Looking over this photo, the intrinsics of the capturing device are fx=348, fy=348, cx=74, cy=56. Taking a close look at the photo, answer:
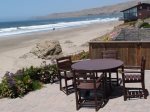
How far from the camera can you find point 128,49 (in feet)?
41.7

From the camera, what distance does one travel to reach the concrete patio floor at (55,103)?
28.5 ft

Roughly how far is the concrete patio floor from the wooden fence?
1918mm

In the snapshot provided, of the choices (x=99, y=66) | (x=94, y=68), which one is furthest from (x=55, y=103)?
(x=99, y=66)

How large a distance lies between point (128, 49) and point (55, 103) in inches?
171

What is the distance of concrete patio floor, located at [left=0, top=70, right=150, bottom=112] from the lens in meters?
8.68

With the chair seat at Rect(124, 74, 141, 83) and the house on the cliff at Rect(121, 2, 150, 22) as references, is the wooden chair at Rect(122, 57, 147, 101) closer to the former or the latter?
the chair seat at Rect(124, 74, 141, 83)

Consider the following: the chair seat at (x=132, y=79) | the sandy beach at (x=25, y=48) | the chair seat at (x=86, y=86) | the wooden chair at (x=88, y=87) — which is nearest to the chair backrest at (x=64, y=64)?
the wooden chair at (x=88, y=87)

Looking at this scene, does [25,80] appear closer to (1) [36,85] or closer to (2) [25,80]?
(2) [25,80]

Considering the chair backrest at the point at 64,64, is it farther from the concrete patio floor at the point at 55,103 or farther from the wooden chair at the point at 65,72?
the concrete patio floor at the point at 55,103

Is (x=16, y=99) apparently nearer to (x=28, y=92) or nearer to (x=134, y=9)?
(x=28, y=92)

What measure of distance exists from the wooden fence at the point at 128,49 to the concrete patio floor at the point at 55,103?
1.92m

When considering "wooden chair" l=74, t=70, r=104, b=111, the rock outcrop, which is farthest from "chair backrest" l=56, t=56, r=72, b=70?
the rock outcrop

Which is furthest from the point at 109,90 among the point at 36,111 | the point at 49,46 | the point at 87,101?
the point at 49,46

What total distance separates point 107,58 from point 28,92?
2694 millimetres
